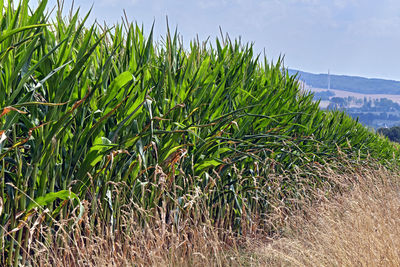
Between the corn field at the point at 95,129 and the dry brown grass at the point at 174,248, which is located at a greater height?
the corn field at the point at 95,129

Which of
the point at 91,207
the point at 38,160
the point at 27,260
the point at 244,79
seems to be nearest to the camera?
the point at 38,160

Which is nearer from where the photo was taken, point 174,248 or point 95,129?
point 95,129

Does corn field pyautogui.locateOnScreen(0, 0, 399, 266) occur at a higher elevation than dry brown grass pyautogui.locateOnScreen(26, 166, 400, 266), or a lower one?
higher

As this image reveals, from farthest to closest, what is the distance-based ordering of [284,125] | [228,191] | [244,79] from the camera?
[284,125], [244,79], [228,191]

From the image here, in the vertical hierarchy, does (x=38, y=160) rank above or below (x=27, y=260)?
above

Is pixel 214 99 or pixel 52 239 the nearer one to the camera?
pixel 52 239

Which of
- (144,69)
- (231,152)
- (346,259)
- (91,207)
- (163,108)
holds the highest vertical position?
(144,69)

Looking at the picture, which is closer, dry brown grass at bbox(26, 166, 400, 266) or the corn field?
the corn field

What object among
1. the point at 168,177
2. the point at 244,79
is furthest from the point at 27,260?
the point at 244,79

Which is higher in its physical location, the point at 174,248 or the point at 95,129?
the point at 95,129

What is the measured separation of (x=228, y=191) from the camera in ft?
13.0

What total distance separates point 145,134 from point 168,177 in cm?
58

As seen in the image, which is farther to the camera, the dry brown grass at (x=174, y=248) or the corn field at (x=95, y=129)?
the dry brown grass at (x=174, y=248)

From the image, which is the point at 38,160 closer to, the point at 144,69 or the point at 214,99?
the point at 144,69
